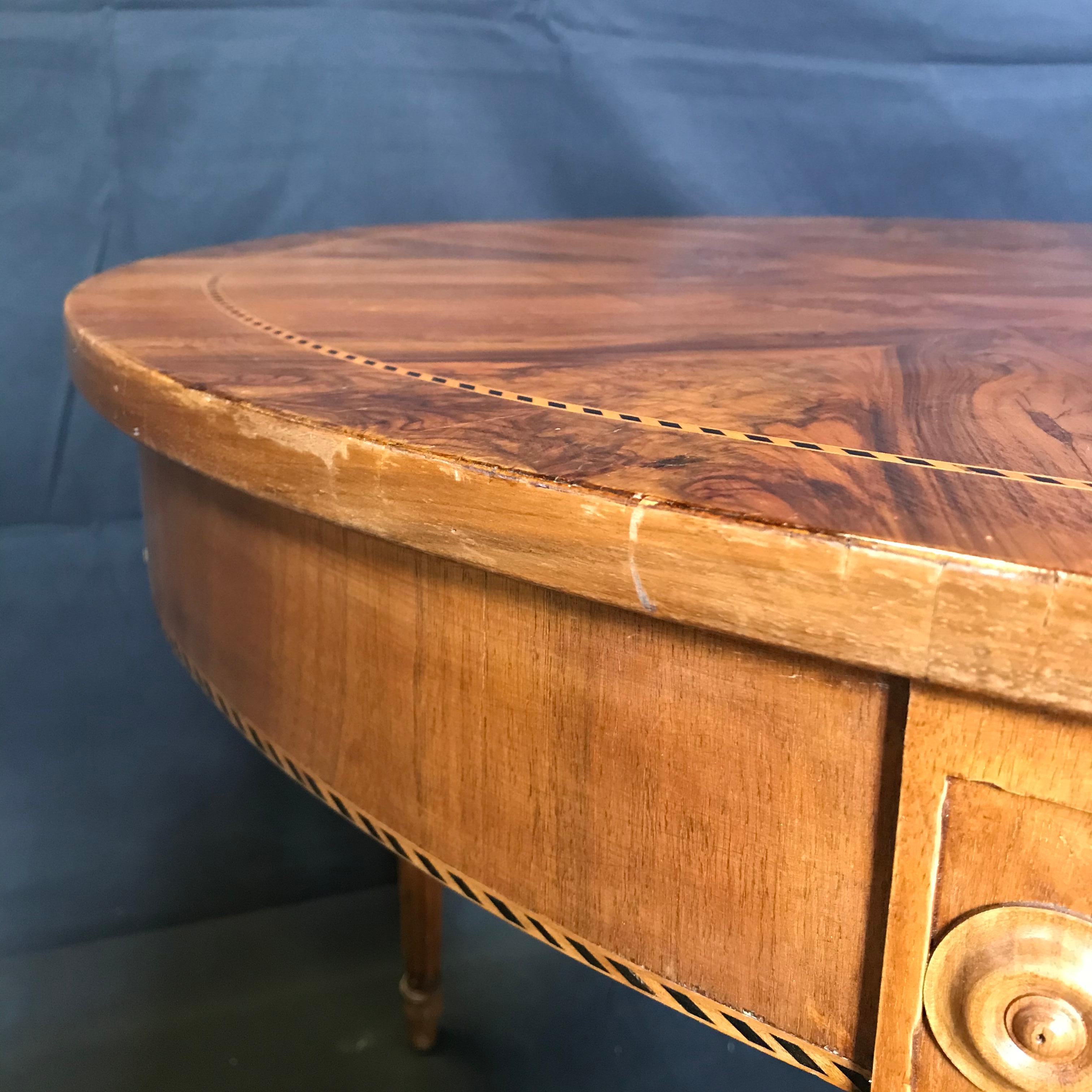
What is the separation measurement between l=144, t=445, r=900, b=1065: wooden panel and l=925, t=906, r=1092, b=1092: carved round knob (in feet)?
0.06

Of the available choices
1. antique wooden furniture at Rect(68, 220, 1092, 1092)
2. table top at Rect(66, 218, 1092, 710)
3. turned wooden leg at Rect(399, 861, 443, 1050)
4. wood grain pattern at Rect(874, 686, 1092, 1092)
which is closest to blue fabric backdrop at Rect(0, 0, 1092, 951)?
turned wooden leg at Rect(399, 861, 443, 1050)

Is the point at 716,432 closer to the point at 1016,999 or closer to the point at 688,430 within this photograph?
the point at 688,430

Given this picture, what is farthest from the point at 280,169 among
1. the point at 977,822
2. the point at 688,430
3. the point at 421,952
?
the point at 977,822

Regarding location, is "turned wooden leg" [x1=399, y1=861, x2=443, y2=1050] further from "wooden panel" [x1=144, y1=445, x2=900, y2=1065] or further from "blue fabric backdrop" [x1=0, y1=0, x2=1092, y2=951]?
"wooden panel" [x1=144, y1=445, x2=900, y2=1065]

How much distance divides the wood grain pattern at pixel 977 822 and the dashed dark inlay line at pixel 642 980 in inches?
1.1

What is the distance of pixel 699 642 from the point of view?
0.25m

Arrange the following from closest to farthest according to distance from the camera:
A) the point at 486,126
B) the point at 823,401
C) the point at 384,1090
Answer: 1. the point at 823,401
2. the point at 384,1090
3. the point at 486,126

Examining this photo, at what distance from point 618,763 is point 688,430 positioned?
0.29 feet

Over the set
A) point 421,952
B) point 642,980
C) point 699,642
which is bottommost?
point 421,952

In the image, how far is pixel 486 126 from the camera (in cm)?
101

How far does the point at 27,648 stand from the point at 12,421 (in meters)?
0.21

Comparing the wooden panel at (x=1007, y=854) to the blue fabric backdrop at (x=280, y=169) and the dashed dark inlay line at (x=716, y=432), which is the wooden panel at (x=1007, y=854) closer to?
the dashed dark inlay line at (x=716, y=432)

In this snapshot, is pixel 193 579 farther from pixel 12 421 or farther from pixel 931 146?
pixel 931 146

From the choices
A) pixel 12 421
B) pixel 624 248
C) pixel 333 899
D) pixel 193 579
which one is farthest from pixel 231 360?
pixel 333 899
